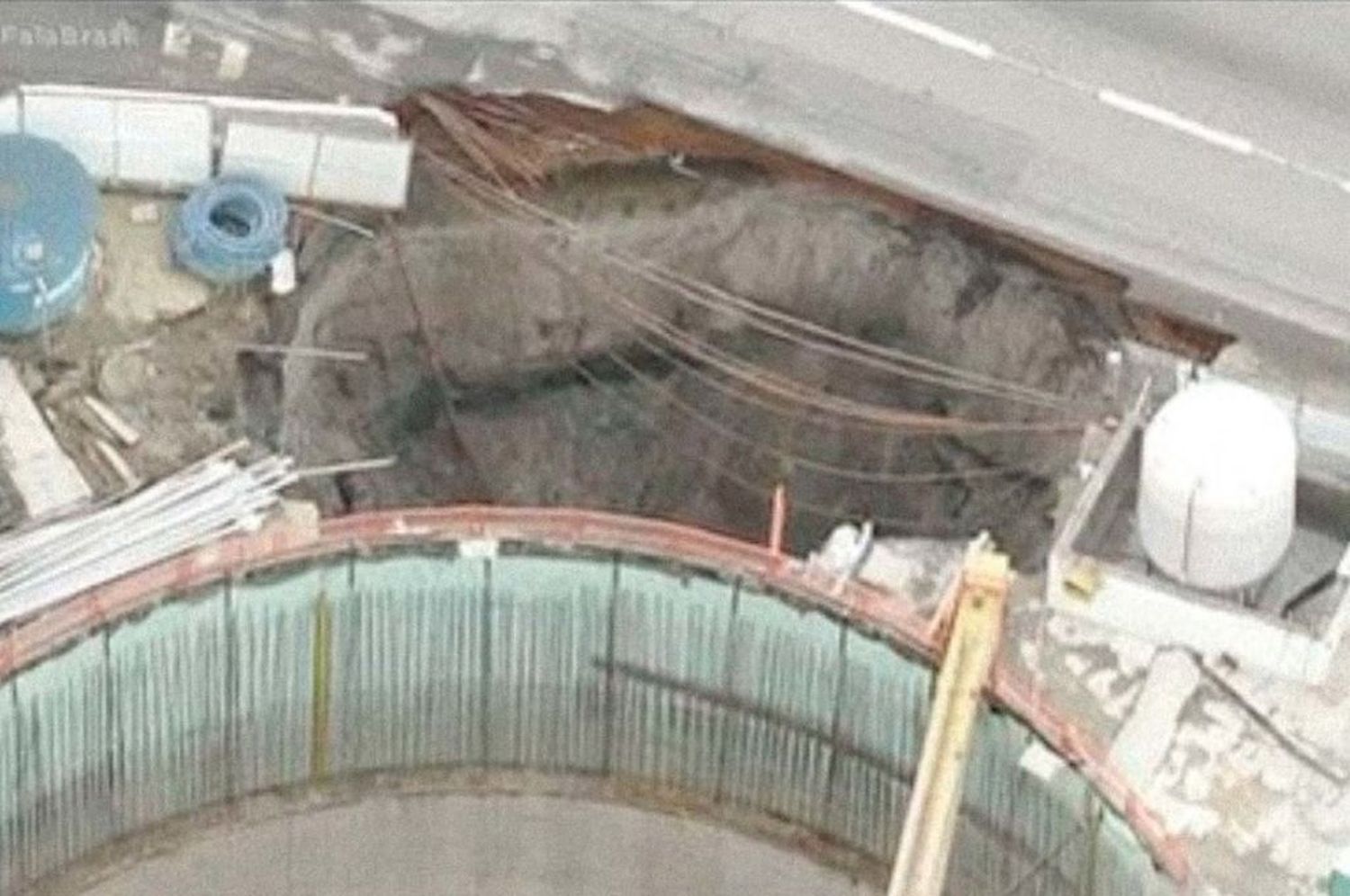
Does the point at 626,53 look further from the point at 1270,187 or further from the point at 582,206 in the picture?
the point at 1270,187

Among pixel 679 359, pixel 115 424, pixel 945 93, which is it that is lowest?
pixel 115 424

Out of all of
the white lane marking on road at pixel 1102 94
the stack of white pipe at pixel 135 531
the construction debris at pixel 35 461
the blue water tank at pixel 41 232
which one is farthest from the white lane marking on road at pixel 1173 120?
the construction debris at pixel 35 461

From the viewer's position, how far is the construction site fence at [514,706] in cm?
1939

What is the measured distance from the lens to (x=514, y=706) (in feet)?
67.3

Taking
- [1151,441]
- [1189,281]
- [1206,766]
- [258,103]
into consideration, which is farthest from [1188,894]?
[258,103]

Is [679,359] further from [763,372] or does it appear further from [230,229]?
[230,229]

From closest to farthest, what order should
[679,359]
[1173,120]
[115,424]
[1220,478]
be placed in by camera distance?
[1220,478], [115,424], [1173,120], [679,359]

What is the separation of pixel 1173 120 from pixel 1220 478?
3605 millimetres

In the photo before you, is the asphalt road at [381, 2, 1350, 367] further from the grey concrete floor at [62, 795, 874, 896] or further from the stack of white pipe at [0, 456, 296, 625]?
the grey concrete floor at [62, 795, 874, 896]

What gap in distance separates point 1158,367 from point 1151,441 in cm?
172

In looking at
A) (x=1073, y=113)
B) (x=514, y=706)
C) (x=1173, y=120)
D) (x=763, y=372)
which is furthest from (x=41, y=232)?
(x=1173, y=120)

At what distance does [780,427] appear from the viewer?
22.6m

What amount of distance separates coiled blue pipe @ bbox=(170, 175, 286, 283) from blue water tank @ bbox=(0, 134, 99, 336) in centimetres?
50

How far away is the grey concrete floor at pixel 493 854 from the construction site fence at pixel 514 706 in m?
0.22
